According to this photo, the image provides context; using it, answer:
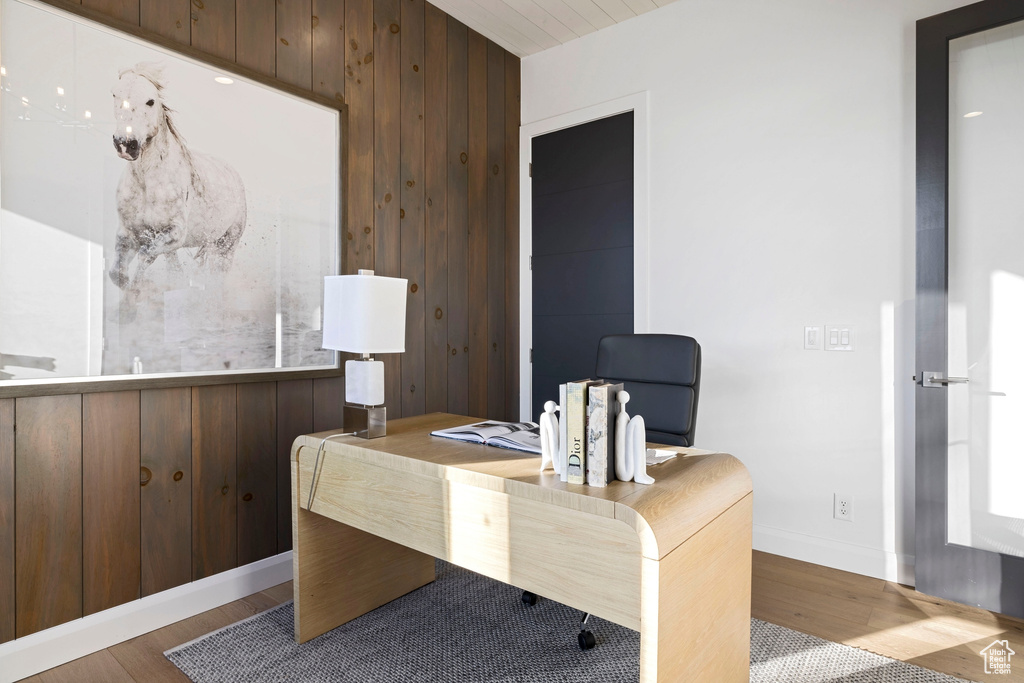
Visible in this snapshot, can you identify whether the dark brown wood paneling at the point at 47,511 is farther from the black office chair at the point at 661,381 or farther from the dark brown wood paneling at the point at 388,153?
the black office chair at the point at 661,381

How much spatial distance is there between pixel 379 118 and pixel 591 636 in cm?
237

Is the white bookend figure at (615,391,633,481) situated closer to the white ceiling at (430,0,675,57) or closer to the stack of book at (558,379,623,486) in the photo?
the stack of book at (558,379,623,486)

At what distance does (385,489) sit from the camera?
163 centimetres

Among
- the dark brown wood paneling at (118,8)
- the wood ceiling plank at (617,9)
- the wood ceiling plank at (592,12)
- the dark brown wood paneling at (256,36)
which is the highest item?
the wood ceiling plank at (592,12)

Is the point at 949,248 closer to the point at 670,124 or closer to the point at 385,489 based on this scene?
the point at 670,124

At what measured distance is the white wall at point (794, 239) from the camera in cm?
237

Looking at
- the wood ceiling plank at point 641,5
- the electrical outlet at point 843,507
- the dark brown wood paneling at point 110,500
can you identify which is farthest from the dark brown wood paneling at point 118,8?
the electrical outlet at point 843,507

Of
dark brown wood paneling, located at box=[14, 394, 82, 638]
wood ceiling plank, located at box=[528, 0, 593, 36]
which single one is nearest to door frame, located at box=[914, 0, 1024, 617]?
wood ceiling plank, located at box=[528, 0, 593, 36]

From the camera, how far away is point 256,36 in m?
2.26

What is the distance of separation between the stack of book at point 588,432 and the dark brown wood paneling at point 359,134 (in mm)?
1592

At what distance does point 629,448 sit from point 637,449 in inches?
0.7

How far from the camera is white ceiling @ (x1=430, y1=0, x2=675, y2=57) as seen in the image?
295 centimetres

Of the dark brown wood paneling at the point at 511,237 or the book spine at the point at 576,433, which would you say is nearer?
the book spine at the point at 576,433

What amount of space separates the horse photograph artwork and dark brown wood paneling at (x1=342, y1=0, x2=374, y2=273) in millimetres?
105
